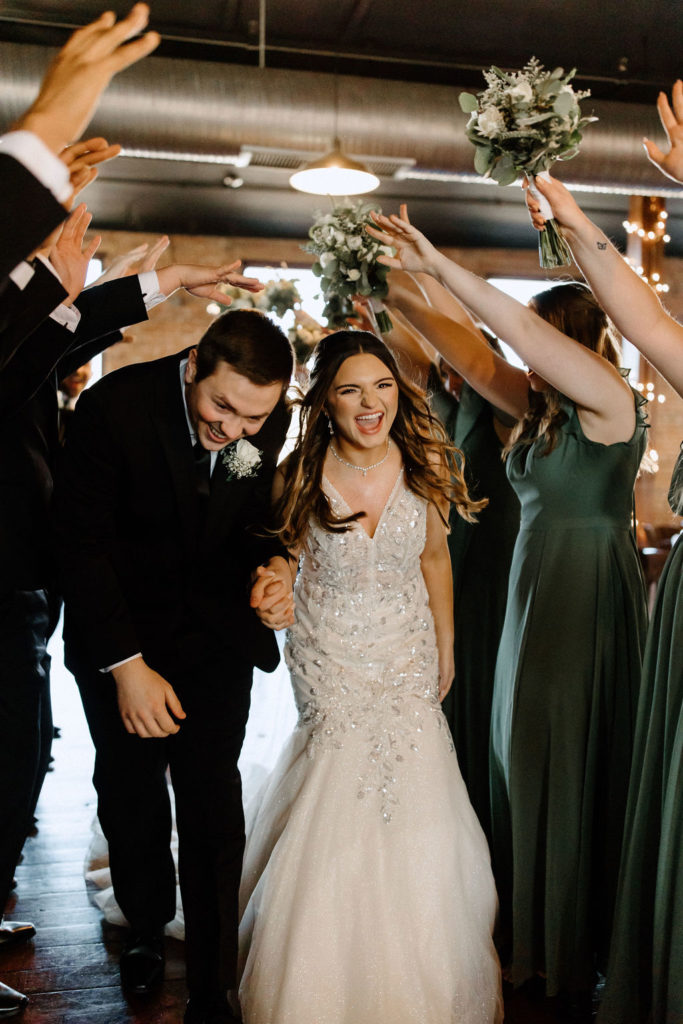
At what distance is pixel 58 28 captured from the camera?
6191 mm

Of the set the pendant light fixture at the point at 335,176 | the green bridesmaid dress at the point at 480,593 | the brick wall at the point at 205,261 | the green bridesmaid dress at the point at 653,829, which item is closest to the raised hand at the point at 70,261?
the green bridesmaid dress at the point at 653,829

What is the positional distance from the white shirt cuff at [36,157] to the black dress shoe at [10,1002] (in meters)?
2.32

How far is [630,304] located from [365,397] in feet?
2.64

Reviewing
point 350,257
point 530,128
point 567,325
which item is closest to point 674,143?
point 530,128

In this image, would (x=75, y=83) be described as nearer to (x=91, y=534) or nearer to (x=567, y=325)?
(x=91, y=534)

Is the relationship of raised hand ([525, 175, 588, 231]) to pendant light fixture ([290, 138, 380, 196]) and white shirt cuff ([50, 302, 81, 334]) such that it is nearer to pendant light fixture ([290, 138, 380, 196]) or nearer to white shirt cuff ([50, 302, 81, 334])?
white shirt cuff ([50, 302, 81, 334])

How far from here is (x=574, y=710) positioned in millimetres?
2668

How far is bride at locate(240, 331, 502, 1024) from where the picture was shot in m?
2.30

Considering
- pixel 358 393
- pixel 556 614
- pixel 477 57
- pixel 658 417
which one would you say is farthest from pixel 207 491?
pixel 658 417

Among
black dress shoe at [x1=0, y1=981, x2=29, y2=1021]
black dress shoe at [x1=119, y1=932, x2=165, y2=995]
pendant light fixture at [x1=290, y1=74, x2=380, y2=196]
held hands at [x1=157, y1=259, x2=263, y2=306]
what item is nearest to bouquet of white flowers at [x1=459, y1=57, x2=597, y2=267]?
held hands at [x1=157, y1=259, x2=263, y2=306]

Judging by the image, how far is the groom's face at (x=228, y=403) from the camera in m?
2.28

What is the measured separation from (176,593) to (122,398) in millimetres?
549

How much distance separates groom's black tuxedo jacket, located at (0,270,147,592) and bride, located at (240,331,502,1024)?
0.66 metres

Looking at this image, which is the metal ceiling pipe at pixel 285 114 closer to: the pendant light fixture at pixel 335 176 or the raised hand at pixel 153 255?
the pendant light fixture at pixel 335 176
